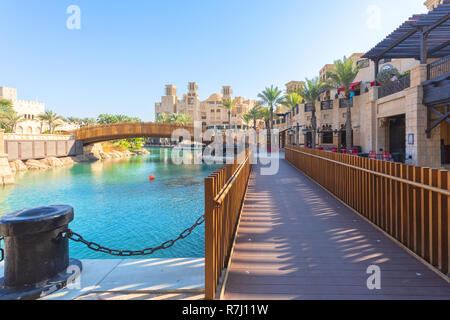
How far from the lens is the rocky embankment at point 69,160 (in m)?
31.9

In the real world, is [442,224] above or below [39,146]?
below

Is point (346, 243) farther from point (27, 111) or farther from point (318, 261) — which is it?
point (27, 111)

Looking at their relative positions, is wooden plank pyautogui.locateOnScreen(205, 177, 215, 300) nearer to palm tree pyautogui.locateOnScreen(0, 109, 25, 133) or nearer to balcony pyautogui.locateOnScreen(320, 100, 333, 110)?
balcony pyautogui.locateOnScreen(320, 100, 333, 110)

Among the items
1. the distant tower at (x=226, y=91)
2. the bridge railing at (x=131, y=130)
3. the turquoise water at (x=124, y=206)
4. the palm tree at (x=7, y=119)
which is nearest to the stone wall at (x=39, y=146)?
the bridge railing at (x=131, y=130)

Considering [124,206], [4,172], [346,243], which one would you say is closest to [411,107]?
[346,243]

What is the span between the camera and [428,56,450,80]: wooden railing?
493 inches

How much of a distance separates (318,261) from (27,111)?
94087 mm

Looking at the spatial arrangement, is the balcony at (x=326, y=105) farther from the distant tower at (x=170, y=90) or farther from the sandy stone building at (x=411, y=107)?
the distant tower at (x=170, y=90)

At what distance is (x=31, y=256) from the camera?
3.58m

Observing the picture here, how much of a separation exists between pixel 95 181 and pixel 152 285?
23475 mm

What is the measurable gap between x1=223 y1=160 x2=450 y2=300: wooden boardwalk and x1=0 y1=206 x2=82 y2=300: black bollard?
2.37 meters
